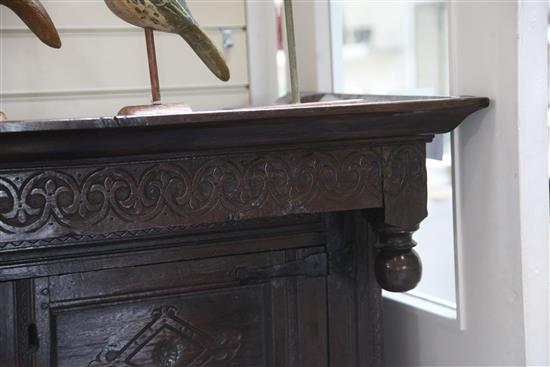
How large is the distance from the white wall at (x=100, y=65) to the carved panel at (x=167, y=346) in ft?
1.70

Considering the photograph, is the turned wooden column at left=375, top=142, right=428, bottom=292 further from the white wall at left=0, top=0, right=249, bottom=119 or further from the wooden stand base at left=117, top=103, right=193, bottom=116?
the white wall at left=0, top=0, right=249, bottom=119

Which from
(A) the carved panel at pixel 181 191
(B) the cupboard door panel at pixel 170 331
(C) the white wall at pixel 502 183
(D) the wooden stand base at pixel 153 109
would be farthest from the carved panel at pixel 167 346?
(C) the white wall at pixel 502 183

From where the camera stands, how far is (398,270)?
1282mm

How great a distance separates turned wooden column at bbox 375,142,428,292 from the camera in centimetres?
126

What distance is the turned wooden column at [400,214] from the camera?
126 cm

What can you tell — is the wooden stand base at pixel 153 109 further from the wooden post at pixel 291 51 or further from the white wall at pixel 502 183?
the white wall at pixel 502 183

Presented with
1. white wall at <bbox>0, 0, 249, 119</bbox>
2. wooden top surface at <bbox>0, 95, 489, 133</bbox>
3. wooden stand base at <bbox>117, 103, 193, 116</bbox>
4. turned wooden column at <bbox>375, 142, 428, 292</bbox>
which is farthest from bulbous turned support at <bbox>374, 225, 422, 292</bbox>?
white wall at <bbox>0, 0, 249, 119</bbox>

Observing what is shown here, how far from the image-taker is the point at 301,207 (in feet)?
3.93

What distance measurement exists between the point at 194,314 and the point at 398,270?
322 millimetres

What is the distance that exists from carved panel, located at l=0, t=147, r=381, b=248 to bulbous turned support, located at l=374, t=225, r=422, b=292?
0.07m

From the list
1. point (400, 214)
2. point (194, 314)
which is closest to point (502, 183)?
point (400, 214)

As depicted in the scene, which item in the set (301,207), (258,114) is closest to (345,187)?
(301,207)

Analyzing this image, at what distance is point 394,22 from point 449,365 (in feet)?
13.7

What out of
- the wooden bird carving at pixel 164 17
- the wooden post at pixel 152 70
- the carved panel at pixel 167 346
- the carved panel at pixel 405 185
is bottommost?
the carved panel at pixel 167 346
